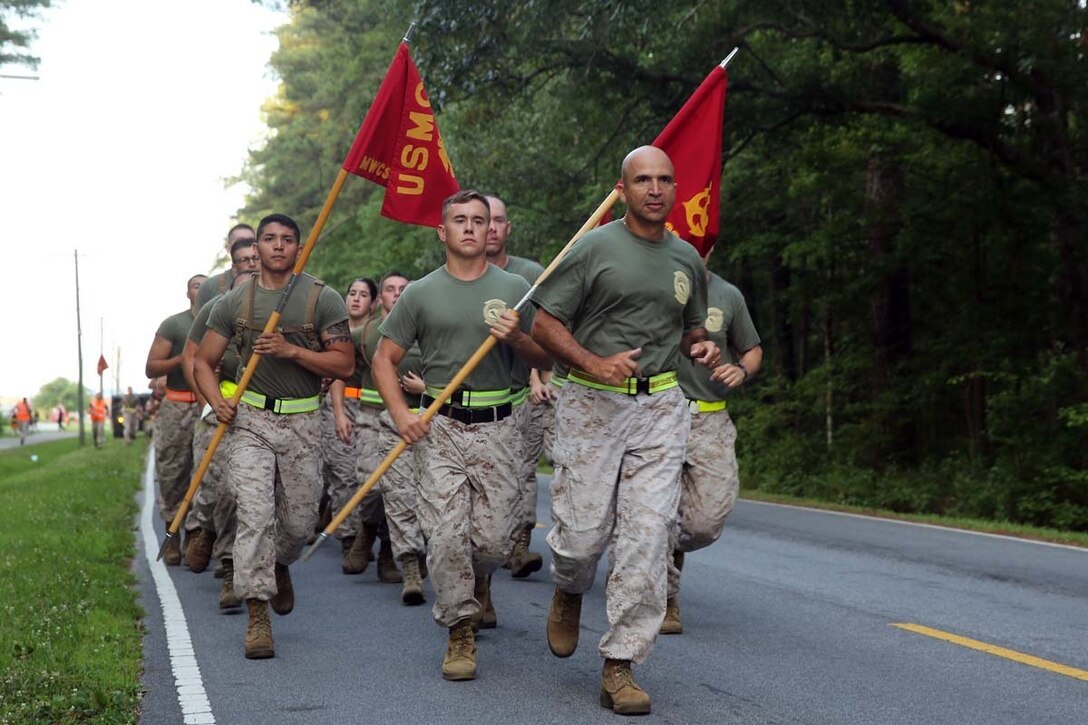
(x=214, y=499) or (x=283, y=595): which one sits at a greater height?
(x=214, y=499)

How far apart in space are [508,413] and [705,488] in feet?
4.79

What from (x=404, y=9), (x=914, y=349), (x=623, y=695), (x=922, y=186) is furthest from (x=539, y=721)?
(x=914, y=349)

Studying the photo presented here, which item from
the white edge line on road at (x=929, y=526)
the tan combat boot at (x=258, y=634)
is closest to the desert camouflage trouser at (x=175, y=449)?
the tan combat boot at (x=258, y=634)

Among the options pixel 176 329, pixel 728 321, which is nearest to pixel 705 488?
pixel 728 321

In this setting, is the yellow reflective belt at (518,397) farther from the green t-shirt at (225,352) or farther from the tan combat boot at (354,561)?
the tan combat boot at (354,561)

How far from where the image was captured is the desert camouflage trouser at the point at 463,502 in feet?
23.5

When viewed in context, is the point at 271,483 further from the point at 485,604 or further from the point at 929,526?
the point at 929,526

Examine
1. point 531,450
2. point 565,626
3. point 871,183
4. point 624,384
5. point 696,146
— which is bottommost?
point 565,626

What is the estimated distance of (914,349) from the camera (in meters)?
24.7

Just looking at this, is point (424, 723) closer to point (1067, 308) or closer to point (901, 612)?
point (901, 612)

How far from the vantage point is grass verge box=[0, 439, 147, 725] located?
6582 millimetres

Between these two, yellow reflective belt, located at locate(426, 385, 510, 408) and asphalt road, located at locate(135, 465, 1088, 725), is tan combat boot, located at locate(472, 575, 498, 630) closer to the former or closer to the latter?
asphalt road, located at locate(135, 465, 1088, 725)

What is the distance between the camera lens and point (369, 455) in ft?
37.7

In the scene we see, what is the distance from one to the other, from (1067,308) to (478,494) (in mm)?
14722
